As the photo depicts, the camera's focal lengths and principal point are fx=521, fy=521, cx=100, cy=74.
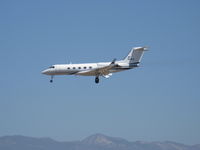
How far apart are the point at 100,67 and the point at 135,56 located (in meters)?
8.68

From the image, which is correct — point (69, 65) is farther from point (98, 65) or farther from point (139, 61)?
point (139, 61)

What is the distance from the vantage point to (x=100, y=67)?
108 meters

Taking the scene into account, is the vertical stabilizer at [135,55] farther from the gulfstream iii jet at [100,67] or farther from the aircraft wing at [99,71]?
the aircraft wing at [99,71]

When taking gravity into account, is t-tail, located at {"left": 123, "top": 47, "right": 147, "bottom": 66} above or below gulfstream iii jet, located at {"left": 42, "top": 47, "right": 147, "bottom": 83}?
above

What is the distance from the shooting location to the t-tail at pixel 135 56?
110812 mm

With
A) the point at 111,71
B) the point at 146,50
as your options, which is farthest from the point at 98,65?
the point at 146,50

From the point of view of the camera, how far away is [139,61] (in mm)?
111438

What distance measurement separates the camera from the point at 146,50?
112 m

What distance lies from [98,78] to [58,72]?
8.75 meters

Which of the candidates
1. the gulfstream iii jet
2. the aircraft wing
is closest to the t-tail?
the gulfstream iii jet

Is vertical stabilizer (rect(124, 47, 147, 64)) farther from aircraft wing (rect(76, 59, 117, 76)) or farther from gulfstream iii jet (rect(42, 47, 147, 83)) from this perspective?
aircraft wing (rect(76, 59, 117, 76))

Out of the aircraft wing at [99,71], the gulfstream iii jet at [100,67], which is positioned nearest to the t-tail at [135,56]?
the gulfstream iii jet at [100,67]

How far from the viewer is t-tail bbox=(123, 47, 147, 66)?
111 meters

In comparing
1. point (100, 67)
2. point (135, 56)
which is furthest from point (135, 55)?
point (100, 67)
